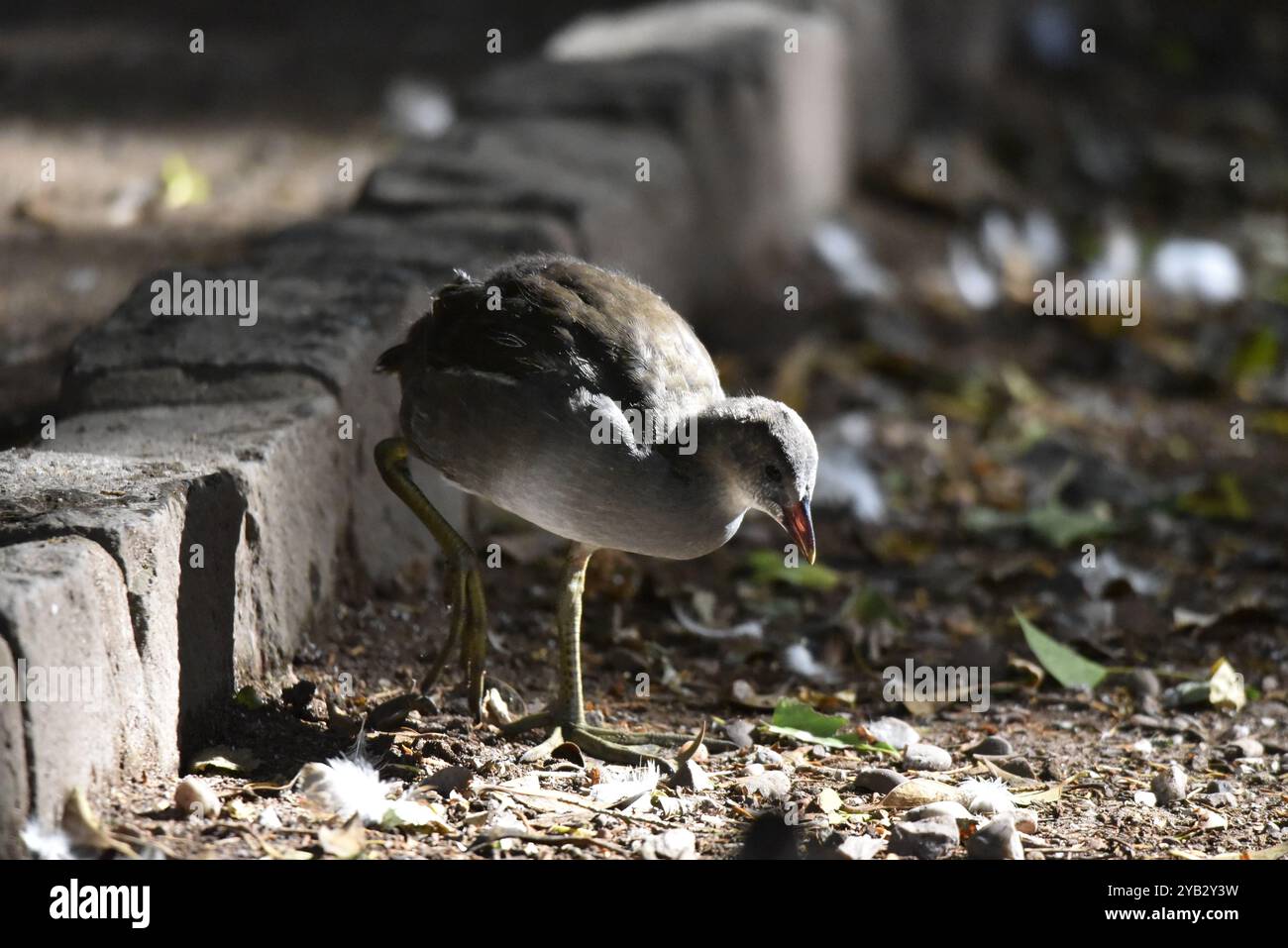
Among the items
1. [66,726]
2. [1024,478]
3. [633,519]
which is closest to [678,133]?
[1024,478]

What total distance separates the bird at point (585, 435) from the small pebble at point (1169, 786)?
0.91 metres

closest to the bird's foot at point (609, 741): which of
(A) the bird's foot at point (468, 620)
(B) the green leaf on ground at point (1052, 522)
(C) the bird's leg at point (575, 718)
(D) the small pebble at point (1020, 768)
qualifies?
(C) the bird's leg at point (575, 718)

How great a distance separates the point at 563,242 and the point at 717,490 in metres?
2.25

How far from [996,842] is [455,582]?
129cm

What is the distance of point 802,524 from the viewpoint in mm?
3189

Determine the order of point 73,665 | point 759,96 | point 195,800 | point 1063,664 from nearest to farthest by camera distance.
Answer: point 73,665 < point 195,800 < point 1063,664 < point 759,96

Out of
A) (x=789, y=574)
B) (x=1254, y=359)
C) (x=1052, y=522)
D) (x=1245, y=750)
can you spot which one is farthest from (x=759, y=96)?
(x=1245, y=750)

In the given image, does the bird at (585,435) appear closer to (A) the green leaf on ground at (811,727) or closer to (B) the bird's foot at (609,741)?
(B) the bird's foot at (609,741)

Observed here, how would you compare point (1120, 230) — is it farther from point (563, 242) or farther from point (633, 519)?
point (633, 519)

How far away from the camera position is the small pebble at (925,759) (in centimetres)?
350

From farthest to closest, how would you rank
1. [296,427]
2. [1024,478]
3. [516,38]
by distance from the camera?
[516,38] → [1024,478] → [296,427]

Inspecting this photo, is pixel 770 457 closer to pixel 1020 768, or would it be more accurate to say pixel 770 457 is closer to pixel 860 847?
pixel 860 847

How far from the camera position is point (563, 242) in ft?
17.4

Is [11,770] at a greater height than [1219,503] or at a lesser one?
lesser
